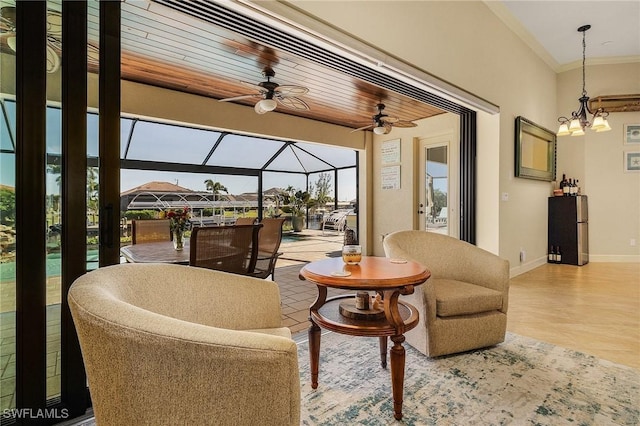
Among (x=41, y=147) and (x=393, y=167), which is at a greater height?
(x=393, y=167)

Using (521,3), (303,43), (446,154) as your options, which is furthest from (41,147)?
(446,154)

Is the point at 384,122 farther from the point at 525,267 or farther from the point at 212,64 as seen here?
the point at 525,267

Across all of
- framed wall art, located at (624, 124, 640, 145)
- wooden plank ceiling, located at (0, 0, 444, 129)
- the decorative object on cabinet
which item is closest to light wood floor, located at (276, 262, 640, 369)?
the decorative object on cabinet

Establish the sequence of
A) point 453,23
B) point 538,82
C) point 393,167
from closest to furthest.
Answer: point 453,23 < point 538,82 < point 393,167

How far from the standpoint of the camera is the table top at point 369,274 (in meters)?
1.55

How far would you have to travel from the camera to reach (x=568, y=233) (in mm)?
5219

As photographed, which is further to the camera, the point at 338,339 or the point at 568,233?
the point at 568,233

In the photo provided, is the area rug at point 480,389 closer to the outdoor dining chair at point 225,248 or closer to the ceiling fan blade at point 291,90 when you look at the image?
the outdoor dining chair at point 225,248

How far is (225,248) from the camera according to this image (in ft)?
8.14

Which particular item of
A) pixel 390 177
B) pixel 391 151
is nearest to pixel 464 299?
pixel 390 177

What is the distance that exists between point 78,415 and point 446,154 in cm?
552

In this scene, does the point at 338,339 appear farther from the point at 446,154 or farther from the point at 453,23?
the point at 446,154

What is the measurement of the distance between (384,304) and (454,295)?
0.69m

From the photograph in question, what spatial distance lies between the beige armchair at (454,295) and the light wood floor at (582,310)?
63 centimetres
